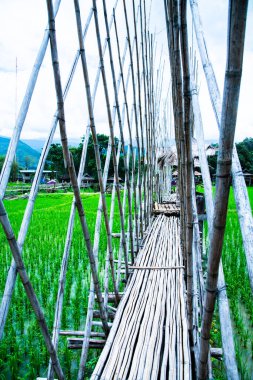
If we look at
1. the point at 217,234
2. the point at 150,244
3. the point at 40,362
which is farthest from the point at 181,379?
the point at 150,244

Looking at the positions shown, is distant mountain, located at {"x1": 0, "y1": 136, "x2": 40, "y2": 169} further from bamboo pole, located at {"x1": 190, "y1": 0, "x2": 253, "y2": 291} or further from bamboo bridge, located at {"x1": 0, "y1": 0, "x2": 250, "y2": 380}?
bamboo pole, located at {"x1": 190, "y1": 0, "x2": 253, "y2": 291}

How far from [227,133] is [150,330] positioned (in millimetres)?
1463

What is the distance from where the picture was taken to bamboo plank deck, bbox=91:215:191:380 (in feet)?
4.79

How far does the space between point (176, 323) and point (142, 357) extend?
349 mm

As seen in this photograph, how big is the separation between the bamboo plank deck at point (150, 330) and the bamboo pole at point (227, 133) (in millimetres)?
652

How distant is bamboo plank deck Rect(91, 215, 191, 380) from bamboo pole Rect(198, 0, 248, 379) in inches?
25.7

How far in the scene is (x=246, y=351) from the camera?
2705 mm

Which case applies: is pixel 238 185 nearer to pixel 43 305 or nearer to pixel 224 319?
pixel 224 319

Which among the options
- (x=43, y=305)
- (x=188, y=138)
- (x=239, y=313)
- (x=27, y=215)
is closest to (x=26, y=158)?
(x=43, y=305)

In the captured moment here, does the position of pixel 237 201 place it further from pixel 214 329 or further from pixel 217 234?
pixel 214 329

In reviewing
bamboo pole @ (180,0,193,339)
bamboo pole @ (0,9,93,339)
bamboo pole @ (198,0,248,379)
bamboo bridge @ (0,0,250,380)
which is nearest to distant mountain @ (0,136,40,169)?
bamboo pole @ (0,9,93,339)

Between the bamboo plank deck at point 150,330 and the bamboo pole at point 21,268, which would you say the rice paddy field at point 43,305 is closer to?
the bamboo plank deck at point 150,330

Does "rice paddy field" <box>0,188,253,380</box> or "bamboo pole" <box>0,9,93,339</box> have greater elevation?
"bamboo pole" <box>0,9,93,339</box>

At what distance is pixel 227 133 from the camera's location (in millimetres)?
672
